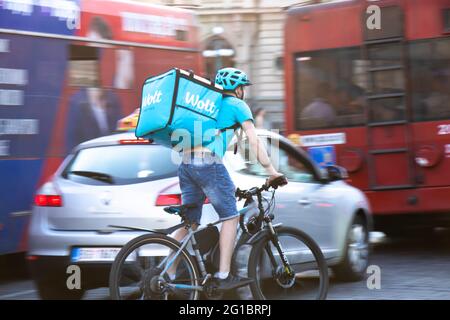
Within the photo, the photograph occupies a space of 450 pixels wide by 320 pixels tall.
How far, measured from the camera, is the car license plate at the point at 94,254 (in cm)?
714

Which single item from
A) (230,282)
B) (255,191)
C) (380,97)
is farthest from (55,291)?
(380,97)

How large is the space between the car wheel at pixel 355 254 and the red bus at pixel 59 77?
308cm

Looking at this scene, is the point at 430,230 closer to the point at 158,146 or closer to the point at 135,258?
the point at 158,146

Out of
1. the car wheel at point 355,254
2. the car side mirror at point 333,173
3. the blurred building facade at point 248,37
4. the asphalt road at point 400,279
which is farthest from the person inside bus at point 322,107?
the blurred building facade at point 248,37

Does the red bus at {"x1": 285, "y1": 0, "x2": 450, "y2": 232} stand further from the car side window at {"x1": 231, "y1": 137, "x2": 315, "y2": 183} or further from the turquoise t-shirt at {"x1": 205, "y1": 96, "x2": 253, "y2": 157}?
the turquoise t-shirt at {"x1": 205, "y1": 96, "x2": 253, "y2": 157}

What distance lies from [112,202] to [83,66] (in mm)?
3560

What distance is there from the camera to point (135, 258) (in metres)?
6.14

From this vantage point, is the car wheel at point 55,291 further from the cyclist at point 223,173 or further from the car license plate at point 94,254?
the cyclist at point 223,173

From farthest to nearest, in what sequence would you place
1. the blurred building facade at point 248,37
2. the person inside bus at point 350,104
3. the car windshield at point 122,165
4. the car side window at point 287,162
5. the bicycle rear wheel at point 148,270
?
the blurred building facade at point 248,37 < the person inside bus at point 350,104 < the car side window at point 287,162 < the car windshield at point 122,165 < the bicycle rear wheel at point 148,270

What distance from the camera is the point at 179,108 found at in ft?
20.3

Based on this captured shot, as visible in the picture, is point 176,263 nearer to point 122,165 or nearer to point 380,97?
point 122,165

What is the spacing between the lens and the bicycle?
614 cm

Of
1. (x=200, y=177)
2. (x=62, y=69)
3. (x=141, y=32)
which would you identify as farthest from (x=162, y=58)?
(x=200, y=177)

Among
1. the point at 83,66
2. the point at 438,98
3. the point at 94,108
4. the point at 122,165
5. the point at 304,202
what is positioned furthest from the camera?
the point at 438,98
